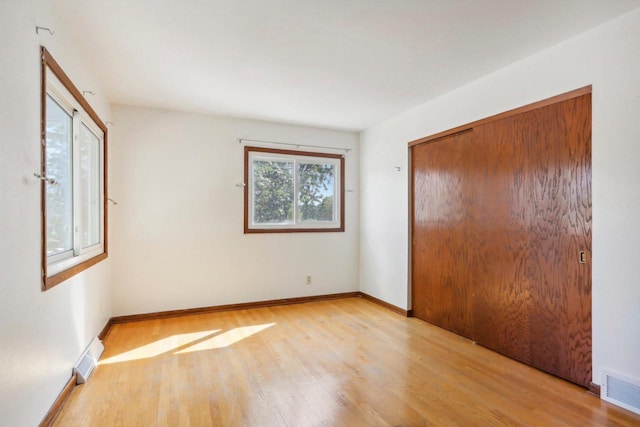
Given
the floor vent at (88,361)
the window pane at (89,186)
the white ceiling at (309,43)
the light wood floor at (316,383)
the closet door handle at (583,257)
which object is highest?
the white ceiling at (309,43)

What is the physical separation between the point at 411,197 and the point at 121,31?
3213mm

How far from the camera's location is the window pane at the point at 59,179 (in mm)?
2145

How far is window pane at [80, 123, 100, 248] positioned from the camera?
2824 millimetres

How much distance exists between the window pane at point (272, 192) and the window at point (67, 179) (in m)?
1.79

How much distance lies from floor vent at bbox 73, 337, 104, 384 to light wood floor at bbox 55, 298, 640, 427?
0.07m

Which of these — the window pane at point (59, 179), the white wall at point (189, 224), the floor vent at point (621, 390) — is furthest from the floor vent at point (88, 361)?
the floor vent at point (621, 390)

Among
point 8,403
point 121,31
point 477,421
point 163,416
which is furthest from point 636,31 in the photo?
point 8,403

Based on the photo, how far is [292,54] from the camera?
2635mm

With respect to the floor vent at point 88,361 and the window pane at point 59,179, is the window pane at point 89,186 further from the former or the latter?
the floor vent at point 88,361

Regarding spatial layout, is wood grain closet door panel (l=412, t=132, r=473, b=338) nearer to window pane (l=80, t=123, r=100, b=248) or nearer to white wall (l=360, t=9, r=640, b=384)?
white wall (l=360, t=9, r=640, b=384)

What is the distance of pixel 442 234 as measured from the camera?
11.9 ft

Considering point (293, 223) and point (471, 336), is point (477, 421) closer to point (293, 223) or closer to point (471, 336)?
point (471, 336)

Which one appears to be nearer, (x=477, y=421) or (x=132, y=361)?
(x=477, y=421)

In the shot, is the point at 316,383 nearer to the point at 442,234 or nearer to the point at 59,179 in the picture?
the point at 442,234
